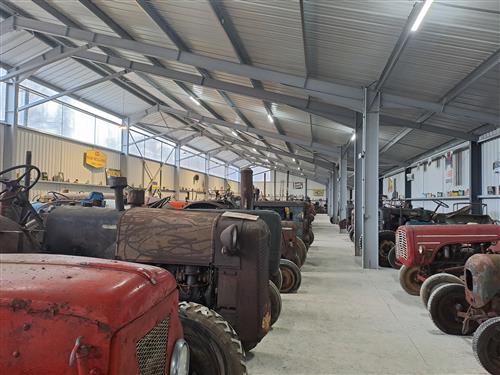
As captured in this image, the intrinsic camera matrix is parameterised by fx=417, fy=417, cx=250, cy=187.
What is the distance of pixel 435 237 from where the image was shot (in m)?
5.60

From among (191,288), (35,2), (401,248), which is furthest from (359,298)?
(35,2)

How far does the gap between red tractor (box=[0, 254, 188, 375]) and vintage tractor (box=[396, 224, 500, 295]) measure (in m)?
4.93

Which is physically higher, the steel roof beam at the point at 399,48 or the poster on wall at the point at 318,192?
the steel roof beam at the point at 399,48

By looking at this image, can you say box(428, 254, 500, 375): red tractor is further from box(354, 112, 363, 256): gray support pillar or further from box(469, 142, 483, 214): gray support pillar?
box(469, 142, 483, 214): gray support pillar

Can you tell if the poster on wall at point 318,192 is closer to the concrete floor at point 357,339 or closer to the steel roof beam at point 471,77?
the steel roof beam at point 471,77

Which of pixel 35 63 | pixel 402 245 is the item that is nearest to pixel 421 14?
pixel 402 245

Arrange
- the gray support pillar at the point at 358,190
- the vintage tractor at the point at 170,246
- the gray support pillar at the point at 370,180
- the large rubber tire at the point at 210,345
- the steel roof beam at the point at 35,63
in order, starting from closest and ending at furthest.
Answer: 1. the large rubber tire at the point at 210,345
2. the vintage tractor at the point at 170,246
3. the gray support pillar at the point at 370,180
4. the gray support pillar at the point at 358,190
5. the steel roof beam at the point at 35,63

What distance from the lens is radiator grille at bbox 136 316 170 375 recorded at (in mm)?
1360

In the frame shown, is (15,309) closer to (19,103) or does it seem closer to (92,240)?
(92,240)

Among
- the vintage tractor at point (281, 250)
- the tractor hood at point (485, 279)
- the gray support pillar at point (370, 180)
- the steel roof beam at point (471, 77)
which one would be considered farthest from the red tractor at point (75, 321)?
the gray support pillar at point (370, 180)

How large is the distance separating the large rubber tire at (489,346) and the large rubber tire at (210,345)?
6.33 ft

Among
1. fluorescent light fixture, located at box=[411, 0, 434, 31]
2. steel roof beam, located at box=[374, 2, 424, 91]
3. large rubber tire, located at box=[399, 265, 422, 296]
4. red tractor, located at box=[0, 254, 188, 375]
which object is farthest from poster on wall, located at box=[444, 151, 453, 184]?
red tractor, located at box=[0, 254, 188, 375]

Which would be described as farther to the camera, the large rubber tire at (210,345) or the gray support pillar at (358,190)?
the gray support pillar at (358,190)

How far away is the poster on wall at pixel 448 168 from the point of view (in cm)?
1362
